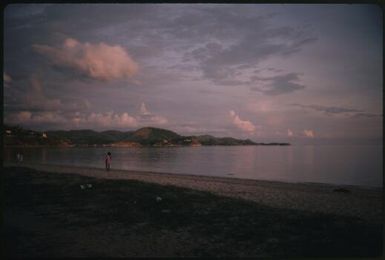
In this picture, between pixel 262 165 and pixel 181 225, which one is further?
pixel 262 165

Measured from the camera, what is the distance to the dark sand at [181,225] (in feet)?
21.2

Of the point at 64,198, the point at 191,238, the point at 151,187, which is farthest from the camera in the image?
the point at 151,187

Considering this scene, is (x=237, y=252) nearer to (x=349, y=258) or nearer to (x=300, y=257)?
(x=300, y=257)

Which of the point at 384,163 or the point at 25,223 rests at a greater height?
the point at 384,163

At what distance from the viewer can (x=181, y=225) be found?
25.3 feet

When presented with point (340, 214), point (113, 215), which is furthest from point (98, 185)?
point (340, 214)

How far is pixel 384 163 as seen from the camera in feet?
24.4

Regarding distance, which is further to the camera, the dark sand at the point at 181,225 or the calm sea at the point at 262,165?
the calm sea at the point at 262,165

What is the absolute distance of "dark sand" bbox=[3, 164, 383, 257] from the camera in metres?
6.48

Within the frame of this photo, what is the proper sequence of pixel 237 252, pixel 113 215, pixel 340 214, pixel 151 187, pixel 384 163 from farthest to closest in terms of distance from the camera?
pixel 151 187 → pixel 340 214 → pixel 113 215 → pixel 384 163 → pixel 237 252

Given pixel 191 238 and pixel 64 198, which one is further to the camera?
pixel 64 198

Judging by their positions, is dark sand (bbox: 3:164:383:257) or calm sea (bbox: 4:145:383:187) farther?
calm sea (bbox: 4:145:383:187)

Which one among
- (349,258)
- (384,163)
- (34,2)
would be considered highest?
(34,2)

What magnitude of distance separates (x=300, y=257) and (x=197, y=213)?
2.94 metres
